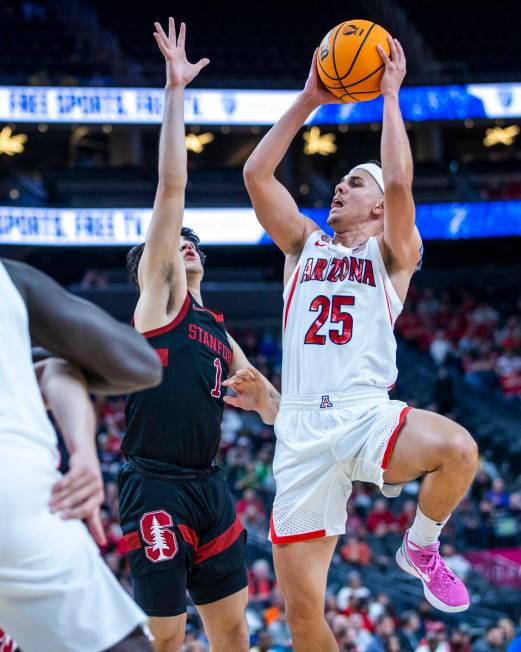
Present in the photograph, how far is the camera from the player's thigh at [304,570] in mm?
5008

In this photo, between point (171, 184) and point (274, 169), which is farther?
point (274, 169)

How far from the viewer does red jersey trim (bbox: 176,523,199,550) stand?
5027 millimetres

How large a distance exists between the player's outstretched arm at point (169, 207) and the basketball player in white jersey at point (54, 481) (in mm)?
1785

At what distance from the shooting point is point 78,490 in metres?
2.81

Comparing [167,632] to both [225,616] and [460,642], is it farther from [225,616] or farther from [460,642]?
[460,642]

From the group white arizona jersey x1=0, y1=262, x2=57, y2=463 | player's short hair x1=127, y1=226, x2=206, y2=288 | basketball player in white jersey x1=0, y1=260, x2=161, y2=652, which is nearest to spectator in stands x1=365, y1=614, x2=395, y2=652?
player's short hair x1=127, y1=226, x2=206, y2=288

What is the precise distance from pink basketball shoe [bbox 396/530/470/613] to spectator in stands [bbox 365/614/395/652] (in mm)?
6171

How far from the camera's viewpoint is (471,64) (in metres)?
26.8

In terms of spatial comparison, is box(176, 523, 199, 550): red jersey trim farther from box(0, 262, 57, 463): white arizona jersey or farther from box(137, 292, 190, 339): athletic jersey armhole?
box(0, 262, 57, 463): white arizona jersey

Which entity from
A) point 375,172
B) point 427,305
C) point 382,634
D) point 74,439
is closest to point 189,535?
point 375,172

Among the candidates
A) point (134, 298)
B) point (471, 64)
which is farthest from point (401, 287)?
point (471, 64)

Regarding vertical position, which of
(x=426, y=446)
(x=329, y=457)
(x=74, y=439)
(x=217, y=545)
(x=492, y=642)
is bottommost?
(x=492, y=642)

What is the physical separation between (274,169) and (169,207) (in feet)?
2.58

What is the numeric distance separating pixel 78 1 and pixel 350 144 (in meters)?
8.54
